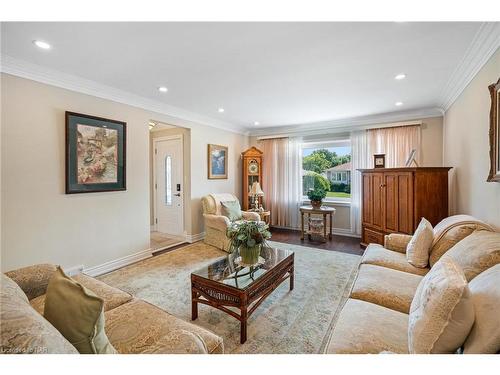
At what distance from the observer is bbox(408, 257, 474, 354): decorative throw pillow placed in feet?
3.13

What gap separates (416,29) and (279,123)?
11.1 ft

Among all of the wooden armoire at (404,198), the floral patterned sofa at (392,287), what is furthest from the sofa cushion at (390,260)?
the wooden armoire at (404,198)

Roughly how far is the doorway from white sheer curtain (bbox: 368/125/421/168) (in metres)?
3.80

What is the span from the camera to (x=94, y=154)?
→ 119 inches

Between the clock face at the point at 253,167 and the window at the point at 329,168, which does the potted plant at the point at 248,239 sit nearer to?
the window at the point at 329,168

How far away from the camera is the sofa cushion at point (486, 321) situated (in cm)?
87

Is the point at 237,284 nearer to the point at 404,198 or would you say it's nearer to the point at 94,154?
the point at 94,154

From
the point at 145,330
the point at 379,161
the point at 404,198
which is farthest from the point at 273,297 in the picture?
the point at 379,161

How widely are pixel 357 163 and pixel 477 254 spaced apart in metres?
3.51

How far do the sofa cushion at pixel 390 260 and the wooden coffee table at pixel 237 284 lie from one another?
2.76 feet

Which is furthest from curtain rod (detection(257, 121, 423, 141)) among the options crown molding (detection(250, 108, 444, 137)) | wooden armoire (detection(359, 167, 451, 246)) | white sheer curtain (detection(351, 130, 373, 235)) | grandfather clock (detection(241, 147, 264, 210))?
wooden armoire (detection(359, 167, 451, 246))

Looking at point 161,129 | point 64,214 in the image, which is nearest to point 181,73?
point 64,214

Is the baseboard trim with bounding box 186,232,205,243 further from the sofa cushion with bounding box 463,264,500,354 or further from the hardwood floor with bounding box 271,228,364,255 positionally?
the sofa cushion with bounding box 463,264,500,354

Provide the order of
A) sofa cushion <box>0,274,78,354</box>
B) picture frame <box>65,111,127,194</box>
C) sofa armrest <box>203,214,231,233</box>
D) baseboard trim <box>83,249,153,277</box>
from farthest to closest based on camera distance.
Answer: sofa armrest <box>203,214,231,233</box>, baseboard trim <box>83,249,153,277</box>, picture frame <box>65,111,127,194</box>, sofa cushion <box>0,274,78,354</box>
